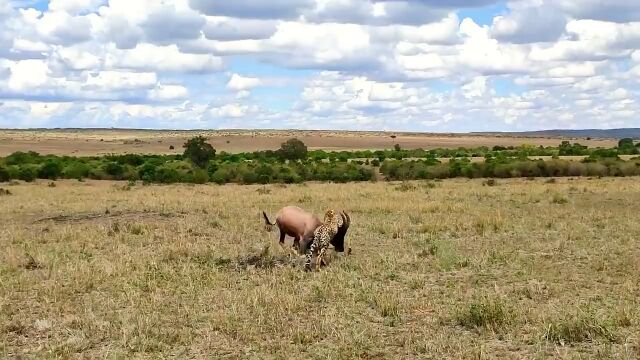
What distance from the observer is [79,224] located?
69.9ft

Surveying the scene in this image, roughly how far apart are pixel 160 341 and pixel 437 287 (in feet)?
15.9

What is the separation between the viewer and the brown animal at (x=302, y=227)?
1429 centimetres

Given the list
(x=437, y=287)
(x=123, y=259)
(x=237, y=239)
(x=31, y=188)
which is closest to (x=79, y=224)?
(x=237, y=239)

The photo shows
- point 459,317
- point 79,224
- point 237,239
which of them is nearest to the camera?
point 459,317

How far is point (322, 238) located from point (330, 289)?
2.39m

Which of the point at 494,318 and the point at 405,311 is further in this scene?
the point at 405,311

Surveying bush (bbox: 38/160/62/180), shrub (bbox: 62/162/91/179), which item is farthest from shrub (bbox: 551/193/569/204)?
bush (bbox: 38/160/62/180)

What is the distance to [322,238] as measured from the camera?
1381cm

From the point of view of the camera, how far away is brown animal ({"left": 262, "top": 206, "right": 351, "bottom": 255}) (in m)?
14.3

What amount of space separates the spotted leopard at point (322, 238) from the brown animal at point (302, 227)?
178mm

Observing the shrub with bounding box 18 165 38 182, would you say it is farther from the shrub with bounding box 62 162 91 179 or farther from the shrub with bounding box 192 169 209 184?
A: the shrub with bounding box 192 169 209 184

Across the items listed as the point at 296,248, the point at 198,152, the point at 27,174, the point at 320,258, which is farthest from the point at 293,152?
the point at 320,258

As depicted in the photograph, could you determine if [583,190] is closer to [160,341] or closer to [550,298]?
[550,298]

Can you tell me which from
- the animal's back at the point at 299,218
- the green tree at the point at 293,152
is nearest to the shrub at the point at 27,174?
the green tree at the point at 293,152
